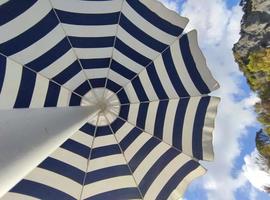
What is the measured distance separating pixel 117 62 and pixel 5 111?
11.9 ft

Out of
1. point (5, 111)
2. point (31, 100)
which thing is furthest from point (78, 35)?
point (5, 111)

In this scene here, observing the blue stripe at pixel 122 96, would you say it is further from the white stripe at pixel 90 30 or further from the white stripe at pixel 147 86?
the white stripe at pixel 90 30

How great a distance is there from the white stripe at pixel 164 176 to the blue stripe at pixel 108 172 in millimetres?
490

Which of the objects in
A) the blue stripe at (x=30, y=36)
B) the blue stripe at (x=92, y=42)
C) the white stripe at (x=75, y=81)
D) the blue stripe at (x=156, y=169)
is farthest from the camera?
the blue stripe at (x=156, y=169)

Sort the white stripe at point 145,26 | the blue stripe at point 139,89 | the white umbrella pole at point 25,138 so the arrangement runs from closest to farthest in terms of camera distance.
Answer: the white umbrella pole at point 25,138 < the white stripe at point 145,26 < the blue stripe at point 139,89

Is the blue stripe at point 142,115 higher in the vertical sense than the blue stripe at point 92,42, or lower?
lower

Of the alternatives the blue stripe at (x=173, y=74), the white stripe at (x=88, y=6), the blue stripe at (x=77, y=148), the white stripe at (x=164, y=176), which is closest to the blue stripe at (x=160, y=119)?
the blue stripe at (x=173, y=74)

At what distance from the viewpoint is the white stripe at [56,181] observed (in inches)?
256

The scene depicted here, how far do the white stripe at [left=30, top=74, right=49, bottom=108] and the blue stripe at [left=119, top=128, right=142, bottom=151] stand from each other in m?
1.53

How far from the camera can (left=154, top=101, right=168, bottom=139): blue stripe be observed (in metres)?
6.68

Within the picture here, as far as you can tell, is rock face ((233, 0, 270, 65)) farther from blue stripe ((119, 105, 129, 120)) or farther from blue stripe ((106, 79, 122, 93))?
blue stripe ((106, 79, 122, 93))

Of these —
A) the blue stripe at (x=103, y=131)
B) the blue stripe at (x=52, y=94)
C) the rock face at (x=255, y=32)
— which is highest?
the rock face at (x=255, y=32)

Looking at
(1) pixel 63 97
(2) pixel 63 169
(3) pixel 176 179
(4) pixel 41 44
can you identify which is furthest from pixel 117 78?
(3) pixel 176 179

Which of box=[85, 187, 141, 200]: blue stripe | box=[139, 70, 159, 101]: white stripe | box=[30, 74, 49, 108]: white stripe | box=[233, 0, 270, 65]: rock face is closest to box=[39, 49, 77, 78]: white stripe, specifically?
box=[30, 74, 49, 108]: white stripe
